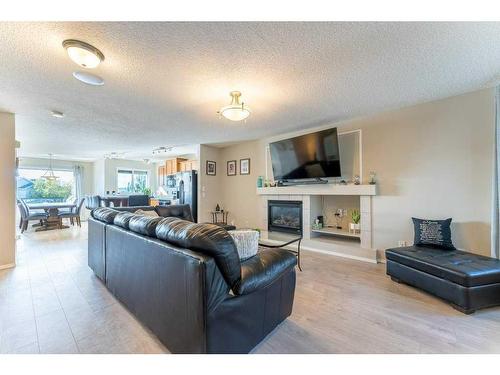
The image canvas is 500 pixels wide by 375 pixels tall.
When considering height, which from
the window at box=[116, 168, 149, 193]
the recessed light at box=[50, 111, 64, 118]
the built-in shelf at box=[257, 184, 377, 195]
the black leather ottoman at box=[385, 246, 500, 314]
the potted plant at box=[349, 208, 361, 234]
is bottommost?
the black leather ottoman at box=[385, 246, 500, 314]

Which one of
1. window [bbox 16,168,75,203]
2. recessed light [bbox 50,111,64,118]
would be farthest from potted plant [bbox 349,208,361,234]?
window [bbox 16,168,75,203]

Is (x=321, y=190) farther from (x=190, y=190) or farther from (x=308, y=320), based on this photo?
(x=190, y=190)

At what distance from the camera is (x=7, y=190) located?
10.9ft

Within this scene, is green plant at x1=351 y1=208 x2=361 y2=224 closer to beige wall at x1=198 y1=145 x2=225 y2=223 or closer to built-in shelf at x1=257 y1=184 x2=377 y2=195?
built-in shelf at x1=257 y1=184 x2=377 y2=195

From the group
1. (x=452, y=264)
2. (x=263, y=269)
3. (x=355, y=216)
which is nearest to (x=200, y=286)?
(x=263, y=269)

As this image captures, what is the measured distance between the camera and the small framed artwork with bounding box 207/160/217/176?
599cm

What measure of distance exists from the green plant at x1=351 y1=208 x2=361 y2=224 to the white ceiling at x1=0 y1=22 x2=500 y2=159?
65.1 inches

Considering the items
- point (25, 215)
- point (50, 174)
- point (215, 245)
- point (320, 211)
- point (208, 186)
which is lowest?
A: point (25, 215)

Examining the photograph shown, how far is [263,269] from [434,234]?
255cm

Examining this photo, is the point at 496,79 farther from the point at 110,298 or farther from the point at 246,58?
the point at 110,298

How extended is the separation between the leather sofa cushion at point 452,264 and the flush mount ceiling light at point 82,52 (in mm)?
3638

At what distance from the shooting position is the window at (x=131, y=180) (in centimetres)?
864

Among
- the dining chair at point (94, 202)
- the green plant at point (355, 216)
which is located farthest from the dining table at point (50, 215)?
the green plant at point (355, 216)

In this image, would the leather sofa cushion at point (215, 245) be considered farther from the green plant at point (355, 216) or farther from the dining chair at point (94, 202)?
the dining chair at point (94, 202)
